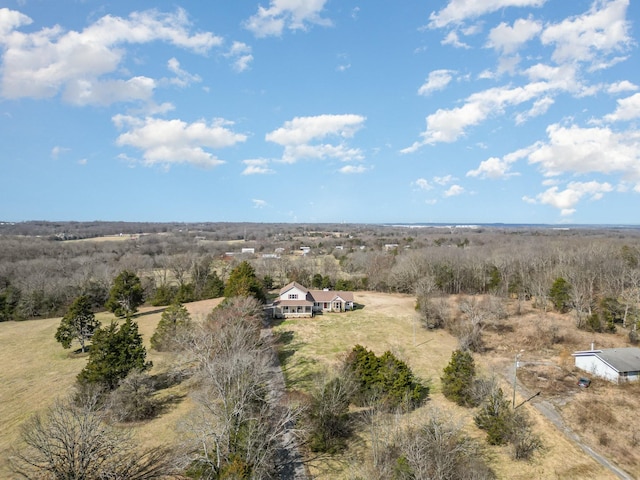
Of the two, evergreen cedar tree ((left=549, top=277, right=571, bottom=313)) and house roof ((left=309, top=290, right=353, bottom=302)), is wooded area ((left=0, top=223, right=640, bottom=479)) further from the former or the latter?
house roof ((left=309, top=290, right=353, bottom=302))

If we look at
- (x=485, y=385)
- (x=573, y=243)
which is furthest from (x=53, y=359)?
(x=573, y=243)

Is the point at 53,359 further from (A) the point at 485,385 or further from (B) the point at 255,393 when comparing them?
(A) the point at 485,385

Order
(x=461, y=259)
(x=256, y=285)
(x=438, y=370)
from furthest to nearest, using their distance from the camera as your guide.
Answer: (x=461, y=259) → (x=256, y=285) → (x=438, y=370)

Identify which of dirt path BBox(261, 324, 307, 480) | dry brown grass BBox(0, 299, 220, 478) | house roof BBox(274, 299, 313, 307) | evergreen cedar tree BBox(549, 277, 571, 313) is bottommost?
dirt path BBox(261, 324, 307, 480)

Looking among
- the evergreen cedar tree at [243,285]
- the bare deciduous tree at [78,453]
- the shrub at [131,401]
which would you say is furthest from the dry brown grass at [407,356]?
the shrub at [131,401]

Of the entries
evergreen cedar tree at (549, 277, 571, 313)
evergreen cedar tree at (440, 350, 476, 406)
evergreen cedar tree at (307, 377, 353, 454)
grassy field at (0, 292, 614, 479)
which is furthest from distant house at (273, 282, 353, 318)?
evergreen cedar tree at (549, 277, 571, 313)
